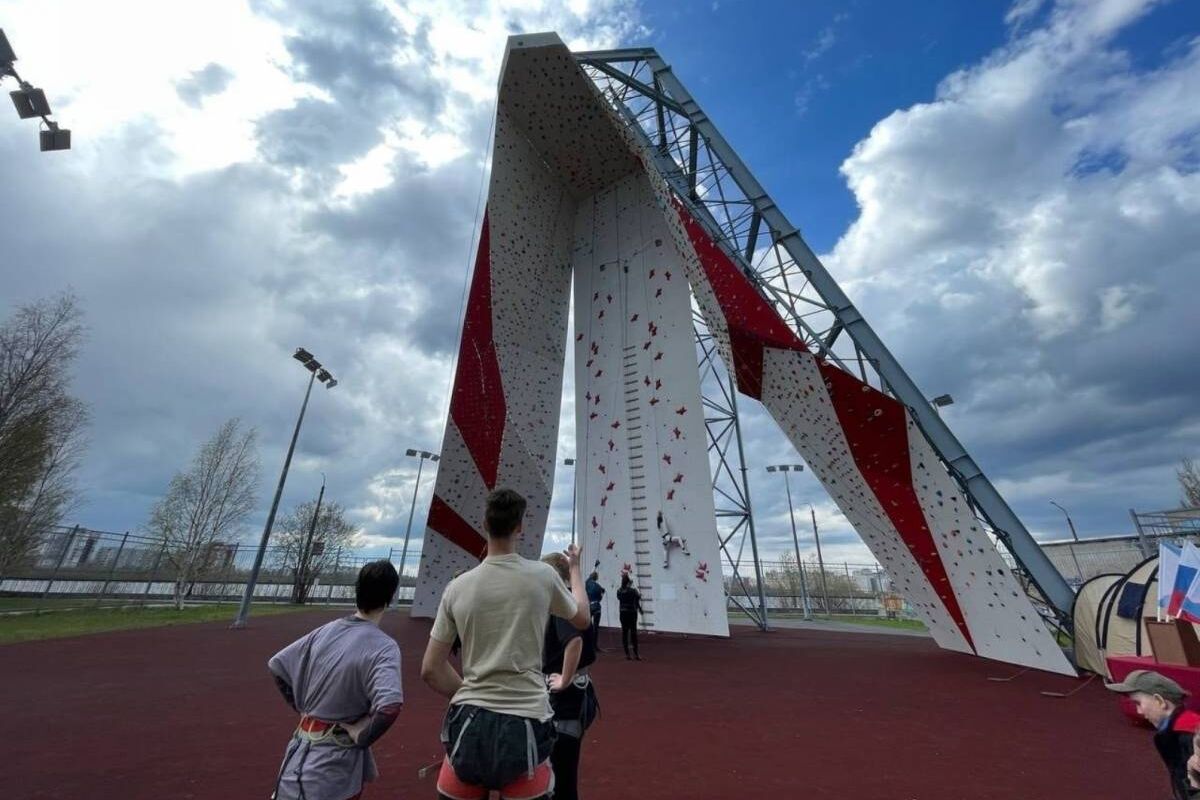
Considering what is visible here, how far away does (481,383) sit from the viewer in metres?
12.6

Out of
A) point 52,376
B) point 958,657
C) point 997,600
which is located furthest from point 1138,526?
point 52,376

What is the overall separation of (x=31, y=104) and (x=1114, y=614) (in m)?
15.2

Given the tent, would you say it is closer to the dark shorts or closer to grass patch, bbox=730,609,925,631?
the dark shorts

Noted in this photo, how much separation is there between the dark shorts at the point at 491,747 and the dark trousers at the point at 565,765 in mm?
799

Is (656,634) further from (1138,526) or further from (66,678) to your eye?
(1138,526)

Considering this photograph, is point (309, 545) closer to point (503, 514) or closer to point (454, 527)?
point (454, 527)

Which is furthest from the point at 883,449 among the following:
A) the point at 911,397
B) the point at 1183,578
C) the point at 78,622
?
the point at 78,622

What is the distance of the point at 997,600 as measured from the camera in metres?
7.41

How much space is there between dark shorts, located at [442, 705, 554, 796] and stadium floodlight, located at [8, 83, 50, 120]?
841 cm

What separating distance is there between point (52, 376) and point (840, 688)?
837 inches

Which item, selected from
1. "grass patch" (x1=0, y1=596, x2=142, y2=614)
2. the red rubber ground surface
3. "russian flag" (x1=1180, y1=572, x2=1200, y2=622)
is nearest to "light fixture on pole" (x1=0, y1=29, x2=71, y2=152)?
the red rubber ground surface

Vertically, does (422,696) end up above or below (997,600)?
below

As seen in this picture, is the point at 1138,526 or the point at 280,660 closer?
the point at 280,660

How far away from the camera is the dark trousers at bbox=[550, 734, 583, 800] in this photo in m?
2.08
